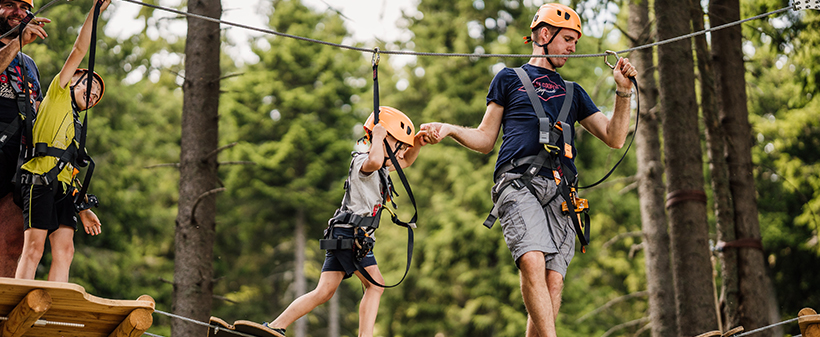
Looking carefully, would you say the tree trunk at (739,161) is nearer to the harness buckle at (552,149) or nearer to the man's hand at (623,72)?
the man's hand at (623,72)

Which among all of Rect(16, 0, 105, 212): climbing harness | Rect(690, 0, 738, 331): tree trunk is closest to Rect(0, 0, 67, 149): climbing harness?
Rect(16, 0, 105, 212): climbing harness

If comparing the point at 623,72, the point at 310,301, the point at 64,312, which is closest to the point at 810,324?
the point at 623,72

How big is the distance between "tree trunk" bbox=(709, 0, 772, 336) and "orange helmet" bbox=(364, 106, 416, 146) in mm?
4430

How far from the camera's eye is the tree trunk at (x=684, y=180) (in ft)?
23.0

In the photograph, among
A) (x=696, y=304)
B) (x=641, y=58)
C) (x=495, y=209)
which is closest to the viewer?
(x=495, y=209)

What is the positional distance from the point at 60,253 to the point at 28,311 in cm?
99

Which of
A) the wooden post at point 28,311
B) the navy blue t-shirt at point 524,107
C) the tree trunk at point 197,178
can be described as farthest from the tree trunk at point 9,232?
the navy blue t-shirt at point 524,107

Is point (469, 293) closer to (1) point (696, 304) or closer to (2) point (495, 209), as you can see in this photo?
(1) point (696, 304)

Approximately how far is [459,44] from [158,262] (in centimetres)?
1208

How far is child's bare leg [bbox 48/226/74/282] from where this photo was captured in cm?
452

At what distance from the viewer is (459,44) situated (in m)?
21.8

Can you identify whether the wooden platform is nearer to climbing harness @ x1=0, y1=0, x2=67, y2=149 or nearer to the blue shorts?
climbing harness @ x1=0, y1=0, x2=67, y2=149

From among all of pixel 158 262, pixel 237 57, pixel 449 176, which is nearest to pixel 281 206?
pixel 158 262

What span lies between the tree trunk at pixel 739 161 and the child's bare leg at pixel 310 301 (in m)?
4.92
